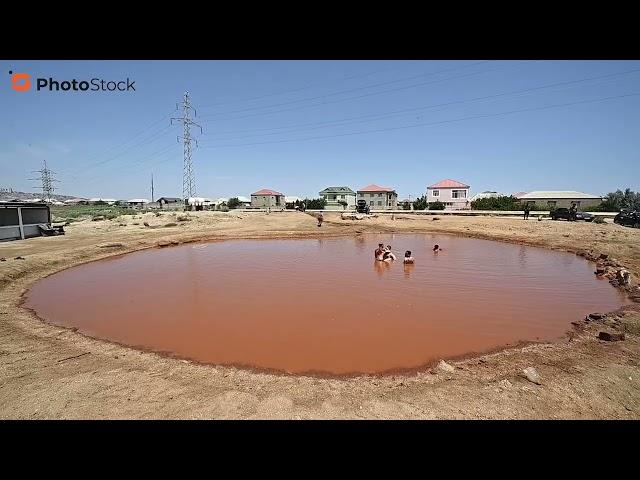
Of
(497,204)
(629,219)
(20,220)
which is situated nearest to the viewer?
(20,220)

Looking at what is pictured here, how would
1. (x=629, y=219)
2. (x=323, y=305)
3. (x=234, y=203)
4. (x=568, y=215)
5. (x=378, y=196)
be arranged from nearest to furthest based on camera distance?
(x=323, y=305) → (x=629, y=219) → (x=568, y=215) → (x=378, y=196) → (x=234, y=203)

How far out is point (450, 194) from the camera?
64.1 m

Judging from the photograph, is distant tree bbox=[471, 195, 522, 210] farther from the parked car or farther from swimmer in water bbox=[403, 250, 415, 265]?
swimmer in water bbox=[403, 250, 415, 265]

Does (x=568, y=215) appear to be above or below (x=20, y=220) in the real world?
below

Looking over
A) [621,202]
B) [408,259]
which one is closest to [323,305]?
[408,259]

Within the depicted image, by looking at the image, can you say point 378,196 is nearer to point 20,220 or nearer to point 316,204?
point 316,204

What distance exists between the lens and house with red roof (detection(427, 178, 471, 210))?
63.3 m

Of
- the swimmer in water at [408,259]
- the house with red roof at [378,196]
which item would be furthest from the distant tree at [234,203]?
the swimmer in water at [408,259]

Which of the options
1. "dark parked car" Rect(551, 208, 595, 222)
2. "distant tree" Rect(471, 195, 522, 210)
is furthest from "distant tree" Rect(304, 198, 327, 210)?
"dark parked car" Rect(551, 208, 595, 222)

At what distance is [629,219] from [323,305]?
35076 millimetres

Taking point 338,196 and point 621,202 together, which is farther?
point 338,196
